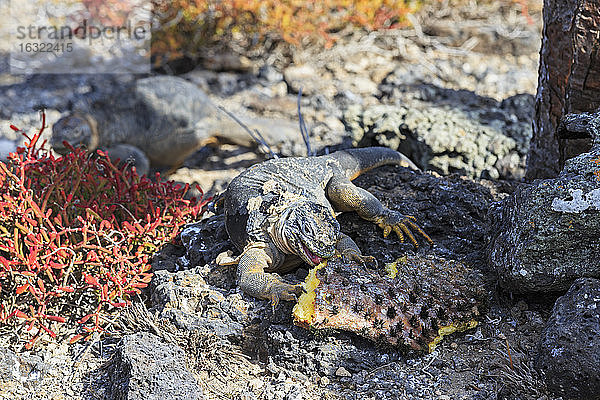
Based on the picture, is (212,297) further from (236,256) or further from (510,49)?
(510,49)

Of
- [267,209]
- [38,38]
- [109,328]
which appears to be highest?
[267,209]

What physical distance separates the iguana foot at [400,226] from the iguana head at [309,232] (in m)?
0.38

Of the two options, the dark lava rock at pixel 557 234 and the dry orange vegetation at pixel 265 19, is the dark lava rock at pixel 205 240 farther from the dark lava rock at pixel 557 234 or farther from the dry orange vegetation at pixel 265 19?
the dry orange vegetation at pixel 265 19

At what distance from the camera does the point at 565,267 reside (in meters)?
2.67

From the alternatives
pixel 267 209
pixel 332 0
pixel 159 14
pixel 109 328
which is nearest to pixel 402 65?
pixel 332 0

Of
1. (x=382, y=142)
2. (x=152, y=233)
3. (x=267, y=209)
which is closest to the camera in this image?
(x=267, y=209)

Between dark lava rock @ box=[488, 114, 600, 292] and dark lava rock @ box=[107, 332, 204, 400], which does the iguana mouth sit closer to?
dark lava rock @ box=[107, 332, 204, 400]

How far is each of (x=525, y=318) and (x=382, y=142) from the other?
7.20 ft

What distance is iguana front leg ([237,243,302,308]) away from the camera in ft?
9.14

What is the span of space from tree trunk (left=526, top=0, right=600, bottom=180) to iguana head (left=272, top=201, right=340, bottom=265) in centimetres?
146

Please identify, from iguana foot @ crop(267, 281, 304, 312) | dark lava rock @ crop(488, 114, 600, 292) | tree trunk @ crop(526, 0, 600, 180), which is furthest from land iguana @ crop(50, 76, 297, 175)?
dark lava rock @ crop(488, 114, 600, 292)

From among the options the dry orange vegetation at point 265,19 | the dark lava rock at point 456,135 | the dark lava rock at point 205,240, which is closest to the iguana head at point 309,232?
the dark lava rock at point 205,240

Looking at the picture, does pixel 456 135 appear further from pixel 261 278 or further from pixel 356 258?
pixel 261 278

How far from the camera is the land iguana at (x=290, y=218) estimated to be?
294 centimetres
